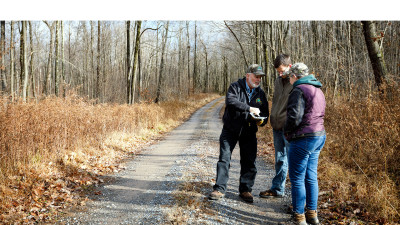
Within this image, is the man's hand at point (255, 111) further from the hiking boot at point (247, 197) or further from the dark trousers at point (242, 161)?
the hiking boot at point (247, 197)

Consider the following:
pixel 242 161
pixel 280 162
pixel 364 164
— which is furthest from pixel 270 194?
pixel 364 164

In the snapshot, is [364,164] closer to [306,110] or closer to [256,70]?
[306,110]

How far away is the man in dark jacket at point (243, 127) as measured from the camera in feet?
Answer: 12.8

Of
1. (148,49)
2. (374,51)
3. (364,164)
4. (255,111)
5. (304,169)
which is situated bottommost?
(364,164)

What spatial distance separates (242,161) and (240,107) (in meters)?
0.96

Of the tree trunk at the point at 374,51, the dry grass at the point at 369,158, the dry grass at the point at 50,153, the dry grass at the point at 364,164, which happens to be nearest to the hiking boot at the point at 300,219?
the dry grass at the point at 364,164

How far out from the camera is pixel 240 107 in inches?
149

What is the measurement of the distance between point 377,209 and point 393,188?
0.91 metres

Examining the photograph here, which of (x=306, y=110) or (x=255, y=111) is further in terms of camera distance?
(x=255, y=111)

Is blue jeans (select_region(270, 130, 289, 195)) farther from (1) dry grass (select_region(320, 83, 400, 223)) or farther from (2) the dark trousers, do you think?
(1) dry grass (select_region(320, 83, 400, 223))

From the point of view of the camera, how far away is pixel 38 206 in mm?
3787

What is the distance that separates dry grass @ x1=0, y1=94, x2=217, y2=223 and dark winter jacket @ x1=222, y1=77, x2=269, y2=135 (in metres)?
2.74

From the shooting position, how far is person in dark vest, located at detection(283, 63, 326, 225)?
121 inches

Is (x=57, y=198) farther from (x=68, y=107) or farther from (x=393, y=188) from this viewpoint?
(x=393, y=188)
